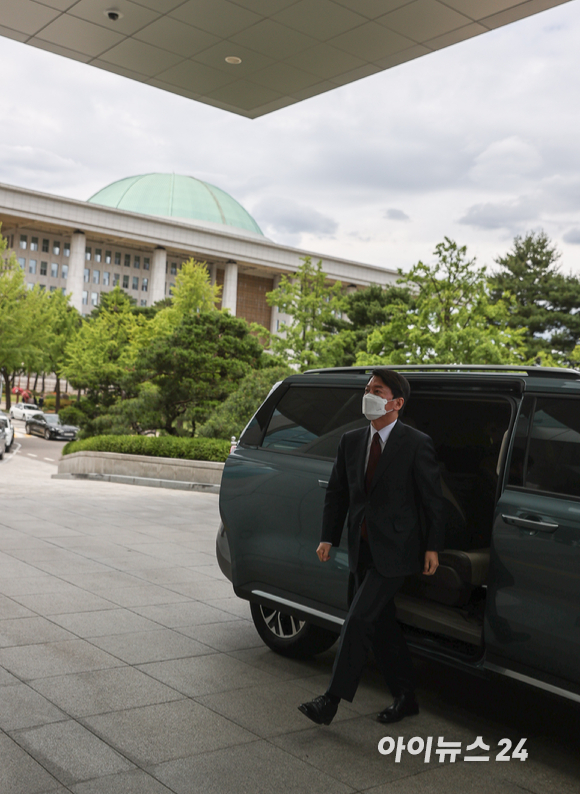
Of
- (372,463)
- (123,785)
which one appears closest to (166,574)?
(372,463)

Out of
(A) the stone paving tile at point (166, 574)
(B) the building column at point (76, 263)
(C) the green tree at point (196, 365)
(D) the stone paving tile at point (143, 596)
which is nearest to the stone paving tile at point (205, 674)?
(D) the stone paving tile at point (143, 596)

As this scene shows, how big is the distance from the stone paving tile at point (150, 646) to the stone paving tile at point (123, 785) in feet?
5.43

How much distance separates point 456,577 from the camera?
450 cm

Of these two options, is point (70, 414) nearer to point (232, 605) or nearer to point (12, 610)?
point (232, 605)

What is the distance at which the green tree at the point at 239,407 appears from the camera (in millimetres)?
20875

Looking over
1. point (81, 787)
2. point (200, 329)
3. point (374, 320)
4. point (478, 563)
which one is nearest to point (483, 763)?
point (478, 563)

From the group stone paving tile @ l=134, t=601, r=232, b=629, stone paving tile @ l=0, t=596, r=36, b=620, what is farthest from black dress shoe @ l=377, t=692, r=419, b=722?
stone paving tile @ l=0, t=596, r=36, b=620

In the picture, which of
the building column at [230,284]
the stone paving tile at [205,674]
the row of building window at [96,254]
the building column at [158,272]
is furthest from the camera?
the building column at [230,284]

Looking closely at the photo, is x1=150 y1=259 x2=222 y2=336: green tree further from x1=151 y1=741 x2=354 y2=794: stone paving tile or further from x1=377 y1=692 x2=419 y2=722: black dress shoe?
x1=151 y1=741 x2=354 y2=794: stone paving tile

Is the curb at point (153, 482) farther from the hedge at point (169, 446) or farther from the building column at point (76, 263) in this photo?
the building column at point (76, 263)

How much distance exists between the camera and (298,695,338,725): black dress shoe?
4109 mm

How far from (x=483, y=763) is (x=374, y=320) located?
41.4m

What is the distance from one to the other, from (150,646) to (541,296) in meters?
54.4

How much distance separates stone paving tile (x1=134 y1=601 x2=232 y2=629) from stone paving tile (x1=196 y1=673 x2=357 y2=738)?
5.01ft
